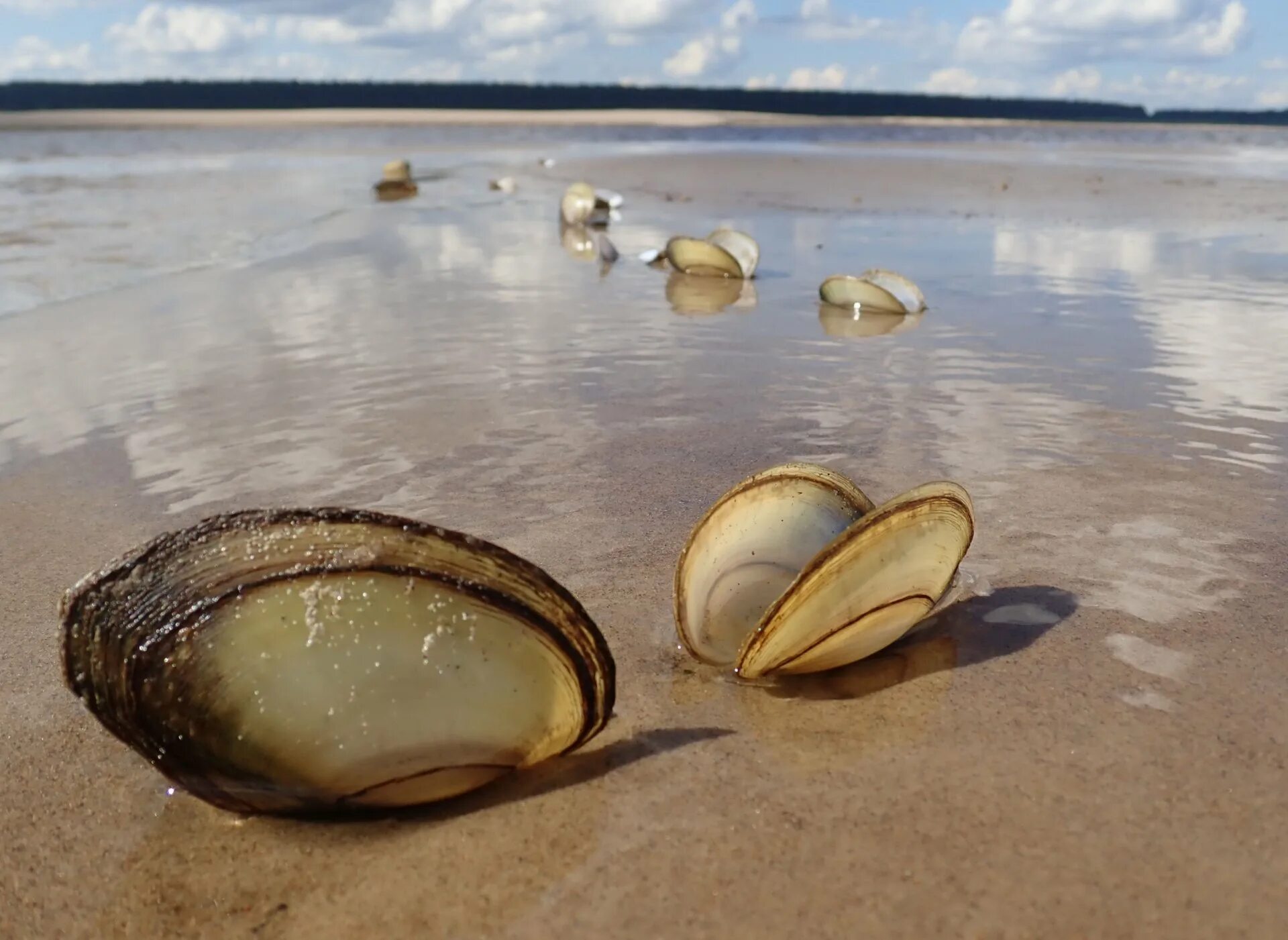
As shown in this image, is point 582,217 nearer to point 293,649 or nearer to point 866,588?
point 866,588

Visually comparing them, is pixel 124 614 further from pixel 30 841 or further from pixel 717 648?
pixel 717 648

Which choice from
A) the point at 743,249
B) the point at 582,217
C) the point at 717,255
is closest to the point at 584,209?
the point at 582,217

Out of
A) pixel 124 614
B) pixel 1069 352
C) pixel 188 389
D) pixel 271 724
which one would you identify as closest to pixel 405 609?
pixel 271 724

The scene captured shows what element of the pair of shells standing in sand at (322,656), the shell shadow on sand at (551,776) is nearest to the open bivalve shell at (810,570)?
the shell shadow on sand at (551,776)

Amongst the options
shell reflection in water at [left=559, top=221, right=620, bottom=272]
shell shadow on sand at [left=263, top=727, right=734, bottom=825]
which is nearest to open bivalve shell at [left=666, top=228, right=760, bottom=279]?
shell reflection in water at [left=559, top=221, right=620, bottom=272]

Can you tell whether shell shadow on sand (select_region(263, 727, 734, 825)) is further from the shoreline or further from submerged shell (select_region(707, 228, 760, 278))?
the shoreline

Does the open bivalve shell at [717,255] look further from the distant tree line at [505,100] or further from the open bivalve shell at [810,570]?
the distant tree line at [505,100]
